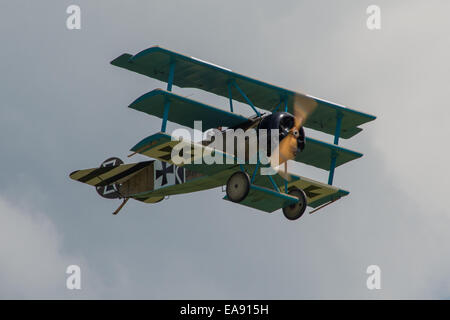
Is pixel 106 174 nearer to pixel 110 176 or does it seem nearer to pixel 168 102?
pixel 110 176

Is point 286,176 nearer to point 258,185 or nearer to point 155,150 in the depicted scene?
point 258,185

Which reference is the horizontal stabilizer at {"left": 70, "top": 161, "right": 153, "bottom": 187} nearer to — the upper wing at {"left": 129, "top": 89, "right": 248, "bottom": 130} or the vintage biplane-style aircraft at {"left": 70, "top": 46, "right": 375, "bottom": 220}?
the vintage biplane-style aircraft at {"left": 70, "top": 46, "right": 375, "bottom": 220}

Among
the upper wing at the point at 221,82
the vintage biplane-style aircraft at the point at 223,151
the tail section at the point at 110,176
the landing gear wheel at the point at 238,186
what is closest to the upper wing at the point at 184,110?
the vintage biplane-style aircraft at the point at 223,151

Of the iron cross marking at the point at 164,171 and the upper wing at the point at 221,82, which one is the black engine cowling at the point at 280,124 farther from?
the iron cross marking at the point at 164,171

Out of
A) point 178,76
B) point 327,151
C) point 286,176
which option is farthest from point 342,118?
point 178,76

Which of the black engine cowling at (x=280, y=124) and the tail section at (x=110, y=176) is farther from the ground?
the black engine cowling at (x=280, y=124)

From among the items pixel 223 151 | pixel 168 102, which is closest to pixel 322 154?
pixel 223 151

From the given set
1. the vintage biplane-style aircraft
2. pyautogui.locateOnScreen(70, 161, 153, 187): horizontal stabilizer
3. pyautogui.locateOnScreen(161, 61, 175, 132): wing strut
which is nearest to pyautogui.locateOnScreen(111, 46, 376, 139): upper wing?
the vintage biplane-style aircraft
